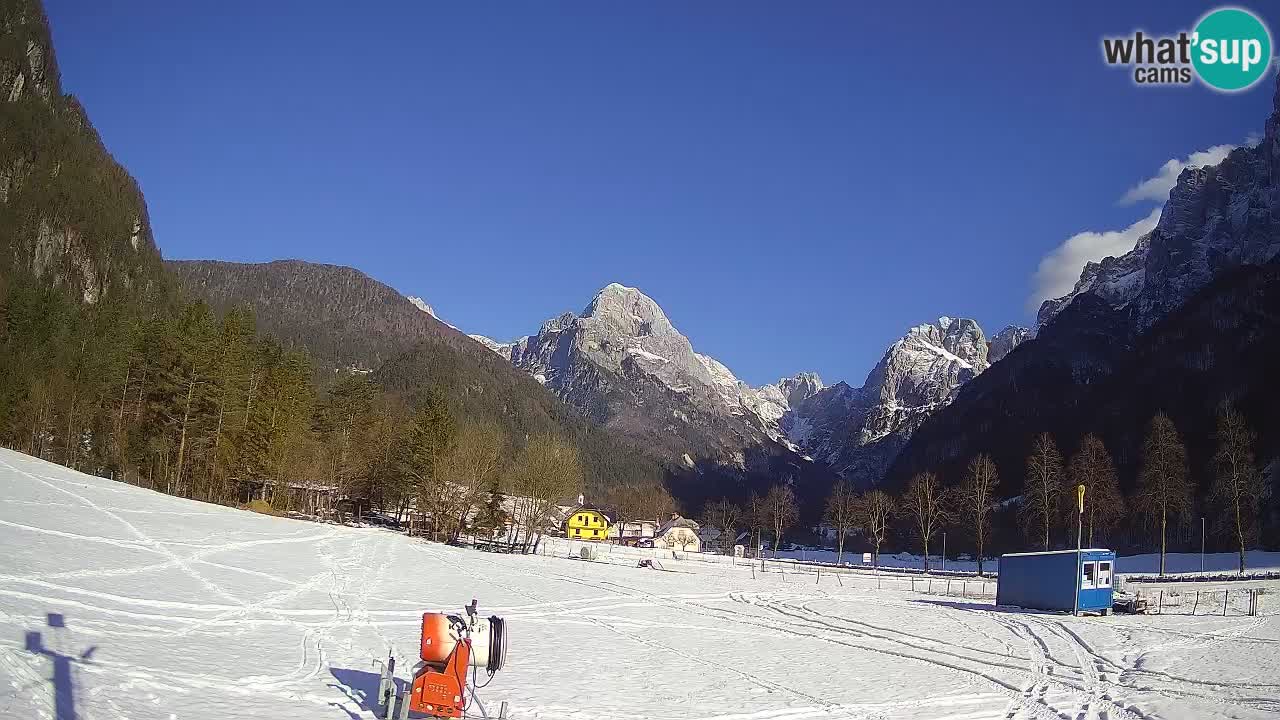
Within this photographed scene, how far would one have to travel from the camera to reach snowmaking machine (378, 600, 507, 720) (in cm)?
1272

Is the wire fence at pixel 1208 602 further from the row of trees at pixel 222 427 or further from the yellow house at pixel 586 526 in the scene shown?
the yellow house at pixel 586 526

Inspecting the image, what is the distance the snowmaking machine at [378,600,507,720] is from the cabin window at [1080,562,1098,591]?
3526 centimetres

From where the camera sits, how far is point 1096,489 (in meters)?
77.7

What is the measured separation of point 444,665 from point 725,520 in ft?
492

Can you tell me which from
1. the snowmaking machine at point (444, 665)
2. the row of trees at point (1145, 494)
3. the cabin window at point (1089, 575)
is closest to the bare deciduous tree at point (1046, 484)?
the row of trees at point (1145, 494)

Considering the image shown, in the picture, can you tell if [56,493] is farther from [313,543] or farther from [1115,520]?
[1115,520]

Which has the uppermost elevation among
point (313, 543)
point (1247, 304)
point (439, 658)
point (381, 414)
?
point (1247, 304)

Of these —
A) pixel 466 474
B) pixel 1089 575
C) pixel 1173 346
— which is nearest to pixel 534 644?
pixel 1089 575

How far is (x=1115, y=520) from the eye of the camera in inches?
3219

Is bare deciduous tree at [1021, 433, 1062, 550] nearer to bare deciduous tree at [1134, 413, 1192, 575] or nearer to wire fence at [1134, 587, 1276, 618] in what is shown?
bare deciduous tree at [1134, 413, 1192, 575]

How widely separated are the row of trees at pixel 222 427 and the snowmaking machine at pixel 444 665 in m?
57.0

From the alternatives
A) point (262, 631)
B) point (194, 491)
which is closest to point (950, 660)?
point (262, 631)

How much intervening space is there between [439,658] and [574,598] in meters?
22.4

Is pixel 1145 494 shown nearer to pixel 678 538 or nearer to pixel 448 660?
pixel 448 660
